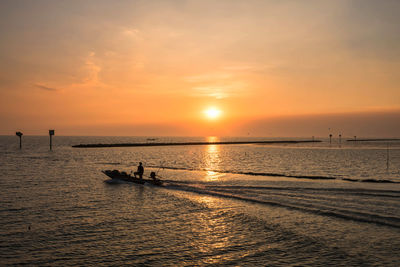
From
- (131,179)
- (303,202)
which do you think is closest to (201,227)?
(303,202)

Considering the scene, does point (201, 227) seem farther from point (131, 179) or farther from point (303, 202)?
point (131, 179)

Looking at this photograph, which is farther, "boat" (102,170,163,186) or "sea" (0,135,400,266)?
"boat" (102,170,163,186)

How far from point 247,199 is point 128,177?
18592mm

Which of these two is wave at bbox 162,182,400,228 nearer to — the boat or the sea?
the sea

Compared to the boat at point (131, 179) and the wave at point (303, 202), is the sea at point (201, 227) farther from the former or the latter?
the boat at point (131, 179)

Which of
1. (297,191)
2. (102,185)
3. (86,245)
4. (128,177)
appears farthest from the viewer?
(128,177)

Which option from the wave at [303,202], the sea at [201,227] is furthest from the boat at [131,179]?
the sea at [201,227]

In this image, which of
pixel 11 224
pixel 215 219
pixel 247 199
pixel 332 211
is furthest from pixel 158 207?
pixel 332 211

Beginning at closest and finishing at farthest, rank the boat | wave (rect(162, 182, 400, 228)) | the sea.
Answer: the sea, wave (rect(162, 182, 400, 228)), the boat

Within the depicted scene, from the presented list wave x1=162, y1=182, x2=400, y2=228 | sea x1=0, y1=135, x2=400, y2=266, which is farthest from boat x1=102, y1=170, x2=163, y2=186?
sea x1=0, y1=135, x2=400, y2=266

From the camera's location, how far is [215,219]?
67.1 ft

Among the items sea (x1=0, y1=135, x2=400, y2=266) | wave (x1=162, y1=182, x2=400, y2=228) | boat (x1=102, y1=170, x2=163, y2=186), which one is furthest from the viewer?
boat (x1=102, y1=170, x2=163, y2=186)

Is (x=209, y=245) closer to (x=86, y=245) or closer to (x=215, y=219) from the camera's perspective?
(x=215, y=219)

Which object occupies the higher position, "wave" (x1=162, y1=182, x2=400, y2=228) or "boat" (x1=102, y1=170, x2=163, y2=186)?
"boat" (x1=102, y1=170, x2=163, y2=186)
